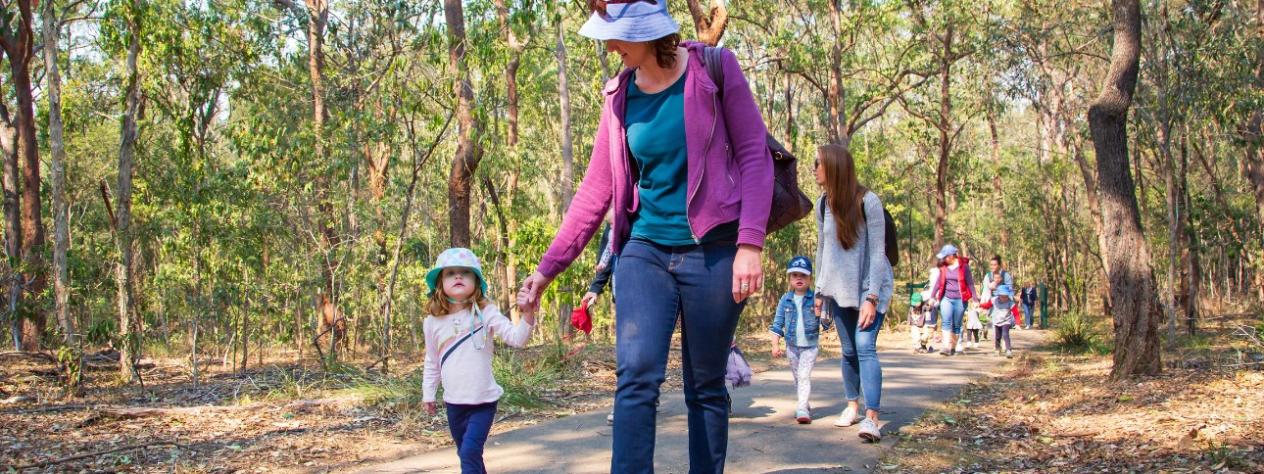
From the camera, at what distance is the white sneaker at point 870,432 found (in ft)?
18.1

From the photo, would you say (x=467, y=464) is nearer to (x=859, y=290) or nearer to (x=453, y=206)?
(x=859, y=290)

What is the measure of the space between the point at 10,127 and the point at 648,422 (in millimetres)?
15418

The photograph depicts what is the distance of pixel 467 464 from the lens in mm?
4246

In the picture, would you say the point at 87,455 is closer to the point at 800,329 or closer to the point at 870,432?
the point at 800,329

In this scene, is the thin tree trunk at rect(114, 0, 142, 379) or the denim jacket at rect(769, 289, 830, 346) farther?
the thin tree trunk at rect(114, 0, 142, 379)

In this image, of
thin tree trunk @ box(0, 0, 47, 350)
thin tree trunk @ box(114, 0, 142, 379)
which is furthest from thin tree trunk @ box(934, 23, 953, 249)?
thin tree trunk @ box(0, 0, 47, 350)

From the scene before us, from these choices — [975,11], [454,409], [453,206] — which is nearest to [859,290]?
[454,409]

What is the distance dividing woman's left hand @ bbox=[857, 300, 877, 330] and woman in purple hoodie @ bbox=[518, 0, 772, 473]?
234 centimetres

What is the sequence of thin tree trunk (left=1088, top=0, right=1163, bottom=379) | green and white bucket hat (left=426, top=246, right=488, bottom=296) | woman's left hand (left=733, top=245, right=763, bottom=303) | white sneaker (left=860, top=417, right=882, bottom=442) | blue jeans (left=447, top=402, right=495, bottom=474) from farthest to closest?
thin tree trunk (left=1088, top=0, right=1163, bottom=379), white sneaker (left=860, top=417, right=882, bottom=442), green and white bucket hat (left=426, top=246, right=488, bottom=296), blue jeans (left=447, top=402, right=495, bottom=474), woman's left hand (left=733, top=245, right=763, bottom=303)

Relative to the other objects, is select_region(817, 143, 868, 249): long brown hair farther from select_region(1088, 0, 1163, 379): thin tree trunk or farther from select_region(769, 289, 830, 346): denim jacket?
select_region(1088, 0, 1163, 379): thin tree trunk

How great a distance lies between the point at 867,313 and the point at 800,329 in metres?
0.91

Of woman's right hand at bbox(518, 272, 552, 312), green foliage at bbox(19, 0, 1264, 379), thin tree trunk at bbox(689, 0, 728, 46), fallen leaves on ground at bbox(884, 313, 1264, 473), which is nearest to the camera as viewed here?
woman's right hand at bbox(518, 272, 552, 312)

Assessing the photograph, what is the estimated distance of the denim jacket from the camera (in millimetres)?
6379

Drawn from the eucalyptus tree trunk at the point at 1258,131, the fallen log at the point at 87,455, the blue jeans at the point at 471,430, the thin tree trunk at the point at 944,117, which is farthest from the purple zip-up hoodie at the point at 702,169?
the thin tree trunk at the point at 944,117
